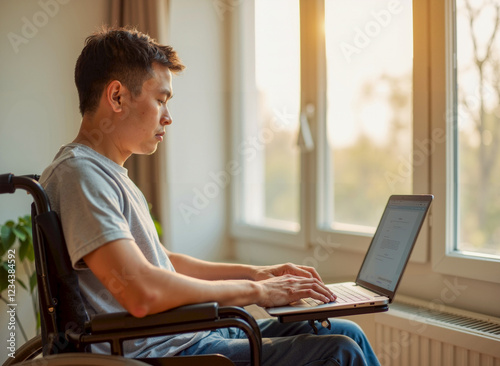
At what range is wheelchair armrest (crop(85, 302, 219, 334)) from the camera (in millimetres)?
1037

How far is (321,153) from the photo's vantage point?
2371 millimetres

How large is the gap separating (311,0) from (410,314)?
1.43m

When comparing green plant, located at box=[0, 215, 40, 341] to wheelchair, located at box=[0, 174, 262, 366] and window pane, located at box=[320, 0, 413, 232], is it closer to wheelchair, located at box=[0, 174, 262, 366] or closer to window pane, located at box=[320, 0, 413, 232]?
wheelchair, located at box=[0, 174, 262, 366]

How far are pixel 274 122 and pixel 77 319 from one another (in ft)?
5.88

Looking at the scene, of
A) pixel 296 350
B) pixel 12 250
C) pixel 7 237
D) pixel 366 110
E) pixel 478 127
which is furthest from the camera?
pixel 366 110

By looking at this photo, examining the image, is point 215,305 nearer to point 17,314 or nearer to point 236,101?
point 17,314

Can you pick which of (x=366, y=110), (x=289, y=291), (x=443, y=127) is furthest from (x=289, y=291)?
(x=366, y=110)

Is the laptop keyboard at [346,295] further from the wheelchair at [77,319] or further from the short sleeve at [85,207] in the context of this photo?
the short sleeve at [85,207]

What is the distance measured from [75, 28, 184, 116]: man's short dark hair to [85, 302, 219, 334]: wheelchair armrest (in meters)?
0.56

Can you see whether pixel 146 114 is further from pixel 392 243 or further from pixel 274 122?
pixel 274 122

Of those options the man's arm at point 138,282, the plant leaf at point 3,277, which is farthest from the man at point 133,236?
the plant leaf at point 3,277

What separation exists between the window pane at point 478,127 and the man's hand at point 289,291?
2.53 ft

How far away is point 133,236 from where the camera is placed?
1242mm

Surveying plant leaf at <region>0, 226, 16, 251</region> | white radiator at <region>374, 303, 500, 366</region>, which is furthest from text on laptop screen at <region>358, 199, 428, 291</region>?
plant leaf at <region>0, 226, 16, 251</region>
